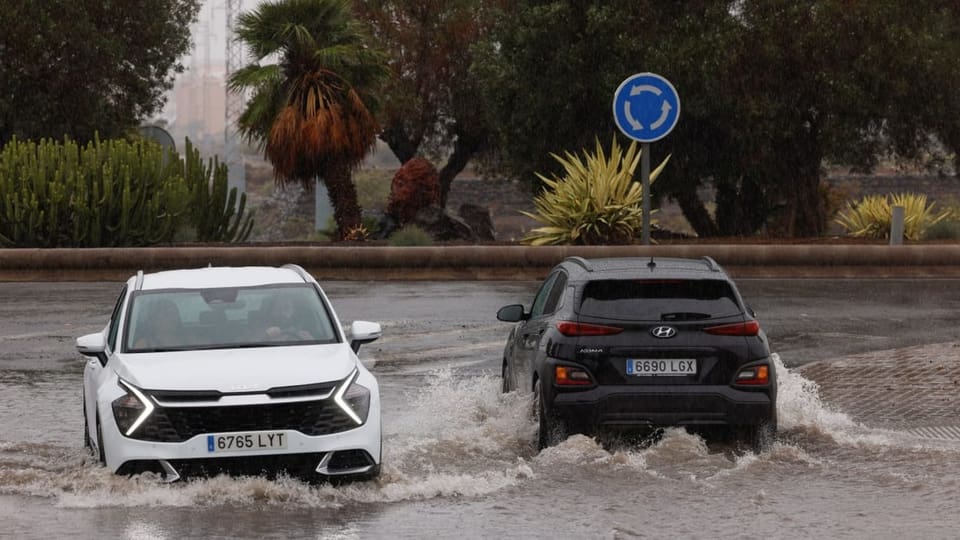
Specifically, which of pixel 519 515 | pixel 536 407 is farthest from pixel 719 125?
pixel 519 515

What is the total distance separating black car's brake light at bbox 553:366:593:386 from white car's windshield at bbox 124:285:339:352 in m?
1.39

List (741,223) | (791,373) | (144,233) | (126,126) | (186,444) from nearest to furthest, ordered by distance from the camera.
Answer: (186,444) → (791,373) → (144,233) → (741,223) → (126,126)

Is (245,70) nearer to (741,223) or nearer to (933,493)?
(741,223)

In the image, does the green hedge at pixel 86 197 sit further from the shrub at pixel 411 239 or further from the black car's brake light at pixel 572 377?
the black car's brake light at pixel 572 377

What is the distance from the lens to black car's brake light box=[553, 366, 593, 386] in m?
10.7

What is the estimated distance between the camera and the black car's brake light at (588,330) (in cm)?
1076

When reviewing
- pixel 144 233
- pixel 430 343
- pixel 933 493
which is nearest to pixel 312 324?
pixel 933 493

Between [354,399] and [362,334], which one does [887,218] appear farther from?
[354,399]

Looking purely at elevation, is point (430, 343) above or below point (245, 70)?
below

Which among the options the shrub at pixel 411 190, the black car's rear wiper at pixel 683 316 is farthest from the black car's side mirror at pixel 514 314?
the shrub at pixel 411 190

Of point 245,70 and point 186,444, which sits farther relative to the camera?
point 245,70

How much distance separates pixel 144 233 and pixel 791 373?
642 inches

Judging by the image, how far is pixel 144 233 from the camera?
93.9 feet

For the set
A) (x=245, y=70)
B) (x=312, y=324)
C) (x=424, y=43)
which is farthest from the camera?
(x=424, y=43)
